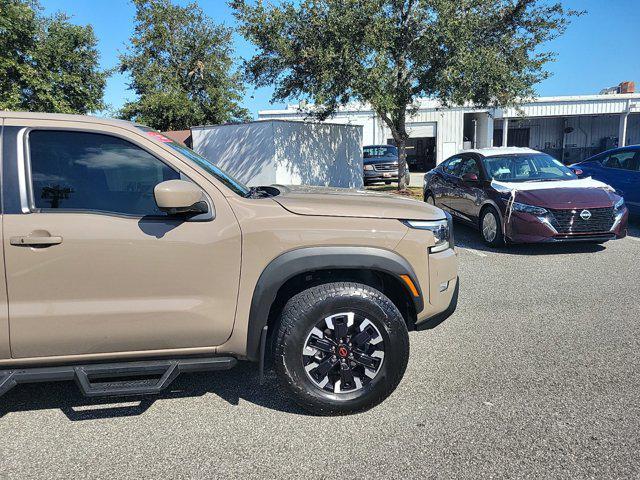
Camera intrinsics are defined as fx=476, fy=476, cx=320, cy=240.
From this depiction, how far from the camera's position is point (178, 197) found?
2629mm

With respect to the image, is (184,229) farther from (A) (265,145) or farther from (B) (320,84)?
(A) (265,145)

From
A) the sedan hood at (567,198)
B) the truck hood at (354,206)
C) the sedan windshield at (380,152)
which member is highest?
the sedan windshield at (380,152)

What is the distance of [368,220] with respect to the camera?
2982mm

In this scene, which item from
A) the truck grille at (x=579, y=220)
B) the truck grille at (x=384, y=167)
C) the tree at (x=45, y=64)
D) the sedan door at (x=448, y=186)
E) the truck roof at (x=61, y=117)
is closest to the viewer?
the truck roof at (x=61, y=117)

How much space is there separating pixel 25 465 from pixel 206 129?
46.0ft

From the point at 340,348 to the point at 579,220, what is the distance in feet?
17.8

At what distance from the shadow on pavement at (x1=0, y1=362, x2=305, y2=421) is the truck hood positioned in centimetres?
118

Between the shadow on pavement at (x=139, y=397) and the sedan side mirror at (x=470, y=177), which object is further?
the sedan side mirror at (x=470, y=177)

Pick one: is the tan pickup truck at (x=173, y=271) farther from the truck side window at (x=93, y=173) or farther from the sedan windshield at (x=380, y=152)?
the sedan windshield at (x=380, y=152)

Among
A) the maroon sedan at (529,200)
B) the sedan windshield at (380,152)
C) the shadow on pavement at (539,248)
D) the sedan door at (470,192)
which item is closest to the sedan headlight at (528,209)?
the maroon sedan at (529,200)

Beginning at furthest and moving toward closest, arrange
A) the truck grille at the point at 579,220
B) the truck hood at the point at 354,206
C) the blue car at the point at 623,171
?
the blue car at the point at 623,171 → the truck grille at the point at 579,220 → the truck hood at the point at 354,206

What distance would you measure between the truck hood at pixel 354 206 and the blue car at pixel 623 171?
655cm

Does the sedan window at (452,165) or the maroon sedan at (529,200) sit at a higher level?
the sedan window at (452,165)

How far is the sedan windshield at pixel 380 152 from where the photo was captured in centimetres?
1956
